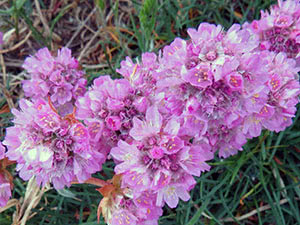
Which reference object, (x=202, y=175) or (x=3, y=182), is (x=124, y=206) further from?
(x=202, y=175)

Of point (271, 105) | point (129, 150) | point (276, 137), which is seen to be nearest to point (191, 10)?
point (276, 137)

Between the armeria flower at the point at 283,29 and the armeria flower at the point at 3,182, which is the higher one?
the armeria flower at the point at 283,29

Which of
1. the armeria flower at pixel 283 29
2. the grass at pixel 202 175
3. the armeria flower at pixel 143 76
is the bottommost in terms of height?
the grass at pixel 202 175

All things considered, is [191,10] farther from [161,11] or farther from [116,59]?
[116,59]

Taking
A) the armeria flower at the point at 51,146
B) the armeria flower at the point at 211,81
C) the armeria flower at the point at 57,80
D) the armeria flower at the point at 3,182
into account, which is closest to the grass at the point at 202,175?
the armeria flower at the point at 57,80

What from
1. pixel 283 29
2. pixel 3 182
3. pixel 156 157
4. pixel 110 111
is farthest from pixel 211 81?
pixel 3 182

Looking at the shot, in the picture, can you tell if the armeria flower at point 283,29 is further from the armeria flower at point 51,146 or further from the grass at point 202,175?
the armeria flower at point 51,146

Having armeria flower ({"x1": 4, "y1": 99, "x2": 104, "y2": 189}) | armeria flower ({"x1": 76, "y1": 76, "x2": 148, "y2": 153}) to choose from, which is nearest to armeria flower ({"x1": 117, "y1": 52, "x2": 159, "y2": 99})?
armeria flower ({"x1": 76, "y1": 76, "x2": 148, "y2": 153})
